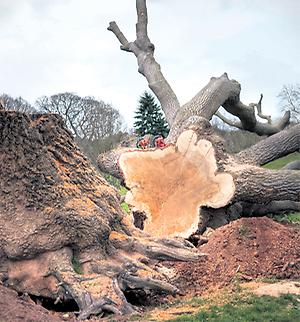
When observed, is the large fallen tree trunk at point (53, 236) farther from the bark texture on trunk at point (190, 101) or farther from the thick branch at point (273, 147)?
the thick branch at point (273, 147)

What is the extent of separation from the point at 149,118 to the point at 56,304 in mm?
24920

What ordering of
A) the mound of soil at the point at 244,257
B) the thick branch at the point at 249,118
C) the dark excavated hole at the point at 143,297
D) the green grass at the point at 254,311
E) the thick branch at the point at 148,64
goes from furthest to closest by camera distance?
1. the thick branch at the point at 148,64
2. the thick branch at the point at 249,118
3. the mound of soil at the point at 244,257
4. the dark excavated hole at the point at 143,297
5. the green grass at the point at 254,311

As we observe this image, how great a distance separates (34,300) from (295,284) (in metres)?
2.31

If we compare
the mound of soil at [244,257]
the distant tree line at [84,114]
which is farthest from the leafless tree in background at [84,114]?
the mound of soil at [244,257]

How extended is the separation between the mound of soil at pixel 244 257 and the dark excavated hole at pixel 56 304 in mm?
1086

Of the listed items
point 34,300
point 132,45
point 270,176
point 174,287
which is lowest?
point 34,300

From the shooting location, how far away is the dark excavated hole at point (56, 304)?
5298 mm

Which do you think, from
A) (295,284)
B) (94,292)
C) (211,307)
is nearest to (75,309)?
(94,292)

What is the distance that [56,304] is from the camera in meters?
5.39

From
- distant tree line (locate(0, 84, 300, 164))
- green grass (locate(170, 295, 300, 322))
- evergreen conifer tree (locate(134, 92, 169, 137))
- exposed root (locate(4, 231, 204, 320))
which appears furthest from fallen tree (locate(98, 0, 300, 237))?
evergreen conifer tree (locate(134, 92, 169, 137))

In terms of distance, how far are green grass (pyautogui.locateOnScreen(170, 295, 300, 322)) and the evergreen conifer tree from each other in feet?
79.2

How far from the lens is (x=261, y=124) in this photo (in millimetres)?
13531

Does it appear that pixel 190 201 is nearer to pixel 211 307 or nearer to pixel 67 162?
pixel 67 162

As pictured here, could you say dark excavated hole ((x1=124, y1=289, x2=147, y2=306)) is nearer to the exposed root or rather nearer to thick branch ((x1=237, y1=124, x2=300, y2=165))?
the exposed root
